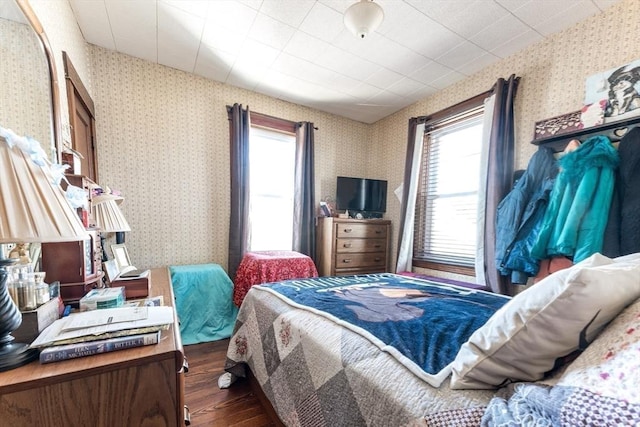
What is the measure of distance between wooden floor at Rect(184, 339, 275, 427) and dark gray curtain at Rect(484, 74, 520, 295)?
209 cm

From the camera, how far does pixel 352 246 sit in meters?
3.21

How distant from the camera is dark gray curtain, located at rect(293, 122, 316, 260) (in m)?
3.26

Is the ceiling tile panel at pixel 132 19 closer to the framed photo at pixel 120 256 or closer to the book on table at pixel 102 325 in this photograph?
the framed photo at pixel 120 256

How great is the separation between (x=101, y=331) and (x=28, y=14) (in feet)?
4.53

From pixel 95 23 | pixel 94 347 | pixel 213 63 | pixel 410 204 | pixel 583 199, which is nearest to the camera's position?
pixel 94 347

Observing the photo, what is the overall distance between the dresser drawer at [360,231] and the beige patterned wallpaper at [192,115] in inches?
33.1

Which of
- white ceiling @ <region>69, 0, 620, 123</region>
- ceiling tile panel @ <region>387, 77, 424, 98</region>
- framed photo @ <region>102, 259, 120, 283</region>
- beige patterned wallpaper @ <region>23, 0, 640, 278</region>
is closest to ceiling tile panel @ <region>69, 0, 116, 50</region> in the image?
white ceiling @ <region>69, 0, 620, 123</region>

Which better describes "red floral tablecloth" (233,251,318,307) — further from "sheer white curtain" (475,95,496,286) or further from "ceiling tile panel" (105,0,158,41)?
"ceiling tile panel" (105,0,158,41)

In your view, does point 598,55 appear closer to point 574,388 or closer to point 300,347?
point 574,388

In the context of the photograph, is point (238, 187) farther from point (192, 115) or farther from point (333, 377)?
point (333, 377)

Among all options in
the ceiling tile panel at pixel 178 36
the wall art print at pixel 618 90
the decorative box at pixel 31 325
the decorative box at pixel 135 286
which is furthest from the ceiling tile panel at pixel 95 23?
the wall art print at pixel 618 90

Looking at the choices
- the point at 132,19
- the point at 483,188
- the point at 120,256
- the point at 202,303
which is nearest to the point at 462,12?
the point at 483,188

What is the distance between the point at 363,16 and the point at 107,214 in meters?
2.06

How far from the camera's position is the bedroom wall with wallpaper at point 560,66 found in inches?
67.7
